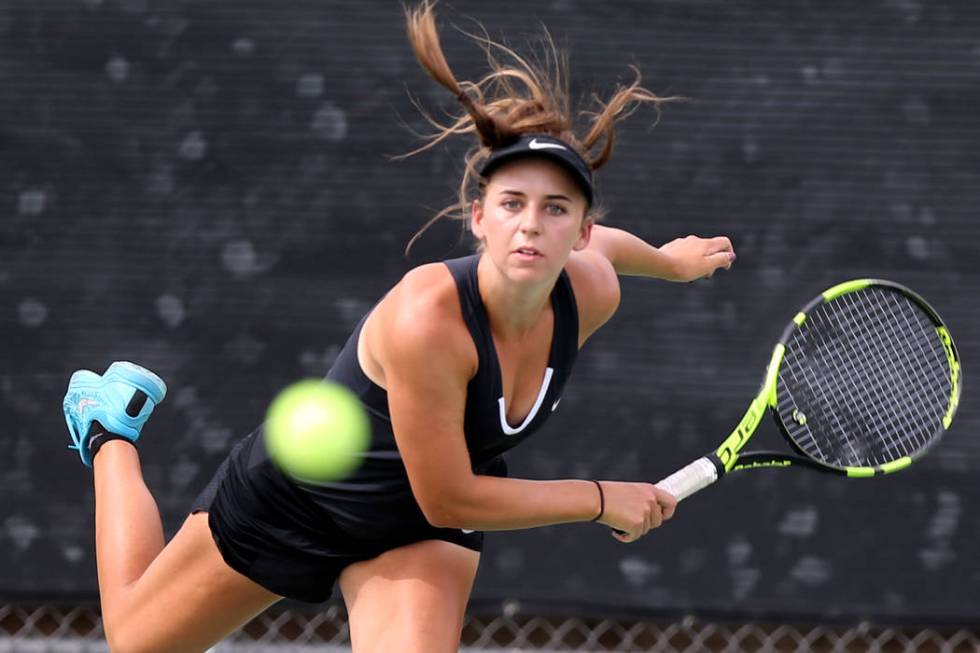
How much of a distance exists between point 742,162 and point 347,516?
175 centimetres

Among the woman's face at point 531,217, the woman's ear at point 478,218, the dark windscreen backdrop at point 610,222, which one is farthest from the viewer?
the dark windscreen backdrop at point 610,222

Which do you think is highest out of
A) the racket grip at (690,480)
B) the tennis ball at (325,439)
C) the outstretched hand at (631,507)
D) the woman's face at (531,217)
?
the woman's face at (531,217)

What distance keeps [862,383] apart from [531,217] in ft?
4.35

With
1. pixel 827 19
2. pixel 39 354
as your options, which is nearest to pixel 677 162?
pixel 827 19

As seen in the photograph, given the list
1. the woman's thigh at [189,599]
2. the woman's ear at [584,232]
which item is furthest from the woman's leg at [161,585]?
the woman's ear at [584,232]

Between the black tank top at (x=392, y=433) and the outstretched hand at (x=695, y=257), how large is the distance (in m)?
0.51

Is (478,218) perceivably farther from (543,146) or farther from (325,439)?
(325,439)

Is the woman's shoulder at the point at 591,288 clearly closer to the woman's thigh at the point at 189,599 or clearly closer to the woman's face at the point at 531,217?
the woman's face at the point at 531,217

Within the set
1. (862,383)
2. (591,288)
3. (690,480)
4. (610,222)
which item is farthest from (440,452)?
(610,222)

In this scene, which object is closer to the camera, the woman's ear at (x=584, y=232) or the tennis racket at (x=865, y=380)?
the woman's ear at (x=584, y=232)

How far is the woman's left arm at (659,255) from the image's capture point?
2.90 m

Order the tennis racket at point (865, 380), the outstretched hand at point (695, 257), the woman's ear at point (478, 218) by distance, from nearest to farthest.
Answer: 1. the woman's ear at point (478, 218)
2. the outstretched hand at point (695, 257)
3. the tennis racket at point (865, 380)

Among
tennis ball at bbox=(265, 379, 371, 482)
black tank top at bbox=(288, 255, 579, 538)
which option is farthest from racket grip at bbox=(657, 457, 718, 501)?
tennis ball at bbox=(265, 379, 371, 482)

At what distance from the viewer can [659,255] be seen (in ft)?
9.82
